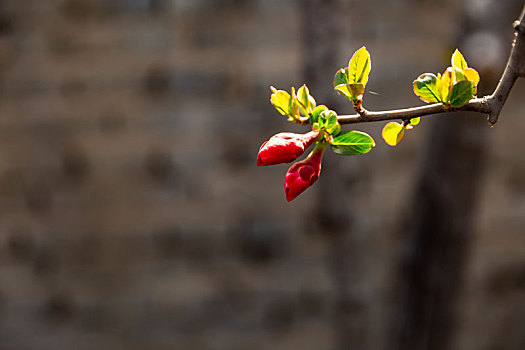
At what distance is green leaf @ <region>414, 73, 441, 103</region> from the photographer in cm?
40

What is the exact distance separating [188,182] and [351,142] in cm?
191

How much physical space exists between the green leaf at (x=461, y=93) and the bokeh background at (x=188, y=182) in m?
1.70

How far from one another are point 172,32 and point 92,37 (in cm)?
31

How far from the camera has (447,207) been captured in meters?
1.48

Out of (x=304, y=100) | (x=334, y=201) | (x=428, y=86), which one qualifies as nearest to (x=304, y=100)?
(x=304, y=100)

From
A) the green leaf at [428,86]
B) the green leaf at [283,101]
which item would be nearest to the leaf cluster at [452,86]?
the green leaf at [428,86]

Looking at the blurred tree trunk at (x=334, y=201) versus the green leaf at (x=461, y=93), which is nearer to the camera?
the green leaf at (x=461, y=93)

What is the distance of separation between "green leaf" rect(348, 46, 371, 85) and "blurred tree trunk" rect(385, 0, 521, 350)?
36.0 inches

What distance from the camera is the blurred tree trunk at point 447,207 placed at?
1.32 metres

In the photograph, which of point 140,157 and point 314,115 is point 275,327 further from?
point 314,115

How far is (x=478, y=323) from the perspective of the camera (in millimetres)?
2531

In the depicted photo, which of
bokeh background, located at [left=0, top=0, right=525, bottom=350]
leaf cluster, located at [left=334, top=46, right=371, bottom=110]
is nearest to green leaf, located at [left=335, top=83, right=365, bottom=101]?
leaf cluster, located at [left=334, top=46, right=371, bottom=110]

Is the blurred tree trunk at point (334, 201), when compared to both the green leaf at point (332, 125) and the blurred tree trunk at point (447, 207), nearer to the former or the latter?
the blurred tree trunk at point (447, 207)

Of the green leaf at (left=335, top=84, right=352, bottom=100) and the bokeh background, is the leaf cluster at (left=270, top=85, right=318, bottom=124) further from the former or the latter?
the bokeh background
